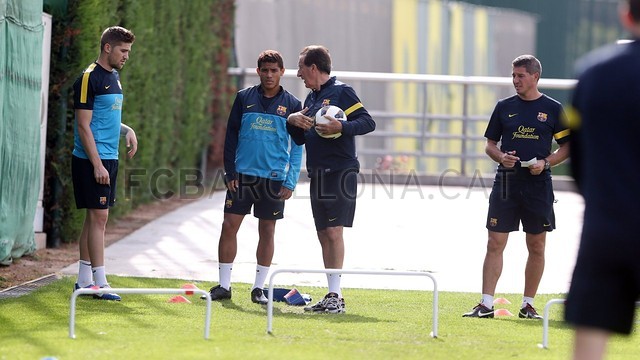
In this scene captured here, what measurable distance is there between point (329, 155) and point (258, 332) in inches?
68.7

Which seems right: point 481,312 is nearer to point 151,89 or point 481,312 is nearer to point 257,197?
point 257,197

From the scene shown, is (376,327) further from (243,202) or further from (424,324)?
(243,202)

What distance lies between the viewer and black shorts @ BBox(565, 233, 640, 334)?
4.27 metres

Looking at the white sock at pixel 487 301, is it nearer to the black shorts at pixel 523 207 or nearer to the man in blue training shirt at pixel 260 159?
the black shorts at pixel 523 207

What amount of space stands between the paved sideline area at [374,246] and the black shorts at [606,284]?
5.51 meters

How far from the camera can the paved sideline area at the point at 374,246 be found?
10.3 metres

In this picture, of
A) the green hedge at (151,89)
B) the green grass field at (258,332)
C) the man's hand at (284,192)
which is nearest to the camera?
the green grass field at (258,332)

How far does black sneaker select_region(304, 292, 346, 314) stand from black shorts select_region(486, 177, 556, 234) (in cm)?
110

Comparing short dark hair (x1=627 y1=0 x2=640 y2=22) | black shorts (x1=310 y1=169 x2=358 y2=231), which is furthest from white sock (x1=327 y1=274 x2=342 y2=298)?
short dark hair (x1=627 y1=0 x2=640 y2=22)

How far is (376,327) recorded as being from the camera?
24.6 ft

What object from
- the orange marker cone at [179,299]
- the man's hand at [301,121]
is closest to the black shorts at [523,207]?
the man's hand at [301,121]

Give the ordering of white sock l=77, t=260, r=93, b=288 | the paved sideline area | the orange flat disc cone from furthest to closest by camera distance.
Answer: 1. the paved sideline area
2. white sock l=77, t=260, r=93, b=288
3. the orange flat disc cone

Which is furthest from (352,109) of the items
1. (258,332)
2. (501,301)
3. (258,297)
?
(258,332)

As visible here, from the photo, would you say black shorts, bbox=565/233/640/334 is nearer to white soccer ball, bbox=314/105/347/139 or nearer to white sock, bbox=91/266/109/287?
white soccer ball, bbox=314/105/347/139
